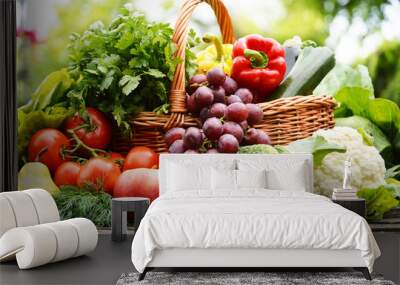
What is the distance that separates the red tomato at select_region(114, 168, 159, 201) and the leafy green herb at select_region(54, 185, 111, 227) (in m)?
0.20

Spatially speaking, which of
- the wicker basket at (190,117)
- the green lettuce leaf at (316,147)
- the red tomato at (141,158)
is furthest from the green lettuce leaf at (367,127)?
the red tomato at (141,158)

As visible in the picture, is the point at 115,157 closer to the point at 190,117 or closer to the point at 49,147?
the point at 49,147

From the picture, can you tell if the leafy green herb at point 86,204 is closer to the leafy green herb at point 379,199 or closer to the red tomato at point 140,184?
the red tomato at point 140,184

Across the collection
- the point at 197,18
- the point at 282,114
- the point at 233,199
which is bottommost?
the point at 233,199

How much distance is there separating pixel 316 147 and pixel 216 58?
1275mm

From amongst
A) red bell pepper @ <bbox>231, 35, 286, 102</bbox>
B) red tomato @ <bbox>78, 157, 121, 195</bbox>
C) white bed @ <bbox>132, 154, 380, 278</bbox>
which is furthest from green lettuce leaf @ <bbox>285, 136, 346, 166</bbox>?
white bed @ <bbox>132, 154, 380, 278</bbox>

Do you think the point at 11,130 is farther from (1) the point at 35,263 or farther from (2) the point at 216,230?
(2) the point at 216,230

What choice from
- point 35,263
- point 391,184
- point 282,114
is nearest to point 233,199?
point 35,263

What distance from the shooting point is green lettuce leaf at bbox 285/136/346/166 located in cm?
620

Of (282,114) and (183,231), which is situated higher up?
(282,114)

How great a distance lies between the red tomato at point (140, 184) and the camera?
6.27 meters

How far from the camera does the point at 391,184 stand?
6.46m

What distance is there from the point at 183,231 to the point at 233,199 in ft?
2.11

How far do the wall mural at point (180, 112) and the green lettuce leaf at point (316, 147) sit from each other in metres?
0.01
